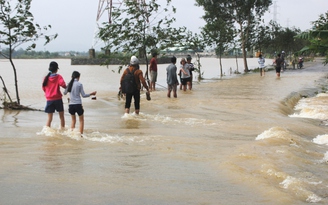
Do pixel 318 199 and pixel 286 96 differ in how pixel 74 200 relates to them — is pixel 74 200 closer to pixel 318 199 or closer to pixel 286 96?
pixel 318 199

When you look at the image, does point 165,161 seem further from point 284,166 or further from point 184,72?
point 184,72

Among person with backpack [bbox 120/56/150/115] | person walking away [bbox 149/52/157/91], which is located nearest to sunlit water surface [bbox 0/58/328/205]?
person with backpack [bbox 120/56/150/115]

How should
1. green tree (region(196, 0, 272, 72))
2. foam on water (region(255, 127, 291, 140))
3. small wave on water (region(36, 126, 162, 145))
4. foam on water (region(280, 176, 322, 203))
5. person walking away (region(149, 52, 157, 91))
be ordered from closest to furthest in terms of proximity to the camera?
foam on water (region(280, 176, 322, 203)) < small wave on water (region(36, 126, 162, 145)) < foam on water (region(255, 127, 291, 140)) < person walking away (region(149, 52, 157, 91)) < green tree (region(196, 0, 272, 72))

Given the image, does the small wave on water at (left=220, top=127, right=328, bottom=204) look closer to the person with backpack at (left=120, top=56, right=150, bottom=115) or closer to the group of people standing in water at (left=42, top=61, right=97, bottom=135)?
the group of people standing in water at (left=42, top=61, right=97, bottom=135)

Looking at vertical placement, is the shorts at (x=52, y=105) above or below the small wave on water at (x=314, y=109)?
above

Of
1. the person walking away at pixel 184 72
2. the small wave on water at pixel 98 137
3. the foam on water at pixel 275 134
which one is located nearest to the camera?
the small wave on water at pixel 98 137

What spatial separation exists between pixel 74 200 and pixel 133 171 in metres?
1.50

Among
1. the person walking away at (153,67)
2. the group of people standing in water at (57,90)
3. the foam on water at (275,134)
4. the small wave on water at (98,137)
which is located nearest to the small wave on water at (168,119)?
the foam on water at (275,134)

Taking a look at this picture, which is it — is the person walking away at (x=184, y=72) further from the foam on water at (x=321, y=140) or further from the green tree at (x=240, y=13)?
the green tree at (x=240, y=13)

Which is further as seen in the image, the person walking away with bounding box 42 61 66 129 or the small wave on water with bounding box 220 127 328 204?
the person walking away with bounding box 42 61 66 129

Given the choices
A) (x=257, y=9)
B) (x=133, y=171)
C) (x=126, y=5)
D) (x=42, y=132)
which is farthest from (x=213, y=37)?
(x=133, y=171)

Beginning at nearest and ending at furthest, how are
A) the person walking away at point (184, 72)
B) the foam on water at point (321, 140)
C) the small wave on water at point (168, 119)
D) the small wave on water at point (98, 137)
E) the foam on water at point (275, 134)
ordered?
1. the small wave on water at point (98, 137)
2. the foam on water at point (275, 134)
3. the foam on water at point (321, 140)
4. the small wave on water at point (168, 119)
5. the person walking away at point (184, 72)

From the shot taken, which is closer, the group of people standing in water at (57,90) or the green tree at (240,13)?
the group of people standing in water at (57,90)

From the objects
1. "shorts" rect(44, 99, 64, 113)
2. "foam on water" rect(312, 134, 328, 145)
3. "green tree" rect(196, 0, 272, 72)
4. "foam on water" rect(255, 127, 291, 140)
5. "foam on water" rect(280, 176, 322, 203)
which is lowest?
"foam on water" rect(312, 134, 328, 145)
